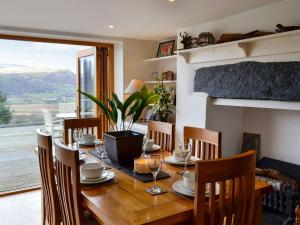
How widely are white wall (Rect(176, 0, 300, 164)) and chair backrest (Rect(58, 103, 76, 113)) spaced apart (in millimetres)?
2021

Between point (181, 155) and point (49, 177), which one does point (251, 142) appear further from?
point (49, 177)

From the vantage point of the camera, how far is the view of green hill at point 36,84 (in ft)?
13.3

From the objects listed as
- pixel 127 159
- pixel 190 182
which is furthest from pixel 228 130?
pixel 190 182

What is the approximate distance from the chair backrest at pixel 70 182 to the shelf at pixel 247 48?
2.05 metres

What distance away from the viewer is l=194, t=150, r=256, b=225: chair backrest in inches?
48.6

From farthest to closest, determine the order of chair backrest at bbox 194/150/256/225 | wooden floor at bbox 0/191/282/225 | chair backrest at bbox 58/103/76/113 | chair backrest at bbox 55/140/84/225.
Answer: chair backrest at bbox 58/103/76/113, wooden floor at bbox 0/191/282/225, chair backrest at bbox 55/140/84/225, chair backrest at bbox 194/150/256/225

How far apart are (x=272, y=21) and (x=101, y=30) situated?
2.24 m

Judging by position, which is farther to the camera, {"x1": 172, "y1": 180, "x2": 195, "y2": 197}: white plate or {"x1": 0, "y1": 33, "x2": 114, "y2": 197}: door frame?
{"x1": 0, "y1": 33, "x2": 114, "y2": 197}: door frame

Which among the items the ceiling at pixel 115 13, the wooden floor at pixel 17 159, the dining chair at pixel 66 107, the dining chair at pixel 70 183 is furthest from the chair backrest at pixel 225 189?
the dining chair at pixel 66 107

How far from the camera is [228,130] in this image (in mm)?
3555

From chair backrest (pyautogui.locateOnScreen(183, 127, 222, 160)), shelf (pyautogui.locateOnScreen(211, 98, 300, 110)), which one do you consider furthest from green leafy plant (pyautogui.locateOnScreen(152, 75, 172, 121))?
chair backrest (pyautogui.locateOnScreen(183, 127, 222, 160))

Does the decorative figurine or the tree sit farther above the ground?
the decorative figurine

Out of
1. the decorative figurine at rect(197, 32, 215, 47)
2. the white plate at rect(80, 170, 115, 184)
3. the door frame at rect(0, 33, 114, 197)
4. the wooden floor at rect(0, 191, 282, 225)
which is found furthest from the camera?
the door frame at rect(0, 33, 114, 197)

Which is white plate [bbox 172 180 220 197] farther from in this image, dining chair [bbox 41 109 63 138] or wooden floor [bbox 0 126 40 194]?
dining chair [bbox 41 109 63 138]
